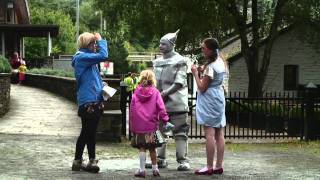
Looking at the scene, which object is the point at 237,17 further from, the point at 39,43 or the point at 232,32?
the point at 39,43

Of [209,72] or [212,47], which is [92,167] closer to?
[209,72]

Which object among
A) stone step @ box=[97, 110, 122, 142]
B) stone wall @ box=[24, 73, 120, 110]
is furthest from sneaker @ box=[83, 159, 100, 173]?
stone wall @ box=[24, 73, 120, 110]

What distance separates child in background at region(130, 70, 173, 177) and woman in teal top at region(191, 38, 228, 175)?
540 mm

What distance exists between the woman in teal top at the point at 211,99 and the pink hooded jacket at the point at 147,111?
553 mm

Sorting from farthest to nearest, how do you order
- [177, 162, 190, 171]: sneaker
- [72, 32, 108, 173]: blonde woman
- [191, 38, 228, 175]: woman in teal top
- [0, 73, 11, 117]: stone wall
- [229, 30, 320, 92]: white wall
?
[229, 30, 320, 92]: white wall
[0, 73, 11, 117]: stone wall
[177, 162, 190, 171]: sneaker
[191, 38, 228, 175]: woman in teal top
[72, 32, 108, 173]: blonde woman

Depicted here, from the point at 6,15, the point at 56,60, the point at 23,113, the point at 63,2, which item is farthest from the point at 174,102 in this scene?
the point at 63,2

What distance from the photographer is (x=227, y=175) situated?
7.74m

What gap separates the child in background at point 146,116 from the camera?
7.38 metres

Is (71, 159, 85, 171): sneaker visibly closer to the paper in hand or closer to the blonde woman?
the blonde woman

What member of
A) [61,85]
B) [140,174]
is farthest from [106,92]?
[61,85]

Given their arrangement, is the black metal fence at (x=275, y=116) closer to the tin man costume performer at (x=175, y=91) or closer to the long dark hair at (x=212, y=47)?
the tin man costume performer at (x=175, y=91)

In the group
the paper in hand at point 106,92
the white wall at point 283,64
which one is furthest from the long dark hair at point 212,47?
the white wall at point 283,64

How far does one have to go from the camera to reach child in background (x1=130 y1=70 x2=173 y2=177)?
738 cm

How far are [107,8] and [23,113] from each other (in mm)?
10732
